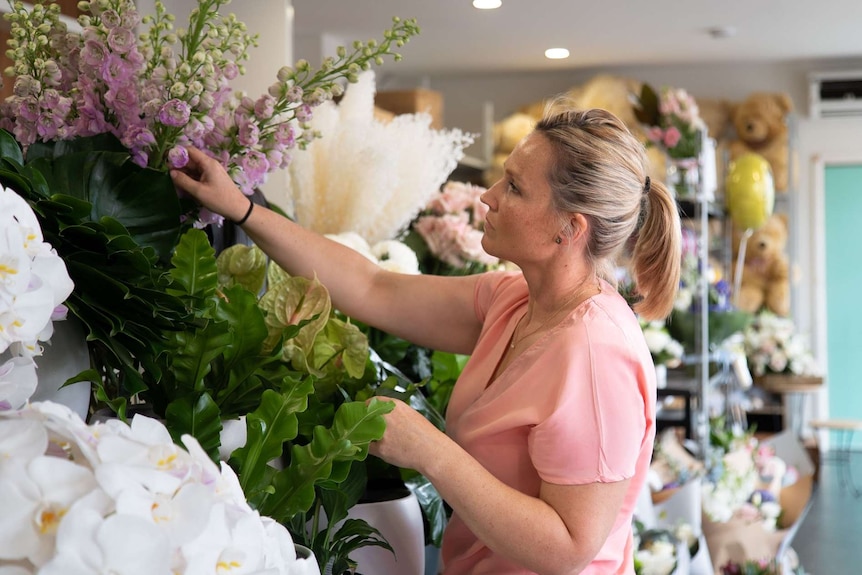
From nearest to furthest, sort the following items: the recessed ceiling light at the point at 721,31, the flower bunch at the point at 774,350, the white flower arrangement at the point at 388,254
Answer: the white flower arrangement at the point at 388,254 < the recessed ceiling light at the point at 721,31 < the flower bunch at the point at 774,350

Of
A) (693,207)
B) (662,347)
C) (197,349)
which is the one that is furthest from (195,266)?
(693,207)

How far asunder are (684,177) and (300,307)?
11.1ft

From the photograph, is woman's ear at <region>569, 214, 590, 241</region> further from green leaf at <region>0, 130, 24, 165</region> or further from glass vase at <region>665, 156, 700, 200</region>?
glass vase at <region>665, 156, 700, 200</region>

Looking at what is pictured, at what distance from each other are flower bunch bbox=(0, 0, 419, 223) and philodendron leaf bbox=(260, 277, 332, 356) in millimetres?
155

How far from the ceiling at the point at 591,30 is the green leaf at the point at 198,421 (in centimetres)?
395

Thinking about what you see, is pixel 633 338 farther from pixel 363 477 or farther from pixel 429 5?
pixel 429 5

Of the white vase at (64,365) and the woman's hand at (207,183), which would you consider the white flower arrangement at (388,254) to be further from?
the white vase at (64,365)

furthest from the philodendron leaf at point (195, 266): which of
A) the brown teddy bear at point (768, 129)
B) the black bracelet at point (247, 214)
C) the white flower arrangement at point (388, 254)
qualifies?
the brown teddy bear at point (768, 129)

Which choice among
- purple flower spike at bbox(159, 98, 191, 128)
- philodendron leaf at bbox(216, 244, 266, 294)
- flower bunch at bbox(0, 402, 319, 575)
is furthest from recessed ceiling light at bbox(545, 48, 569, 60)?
flower bunch at bbox(0, 402, 319, 575)

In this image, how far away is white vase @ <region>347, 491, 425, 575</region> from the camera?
968 millimetres

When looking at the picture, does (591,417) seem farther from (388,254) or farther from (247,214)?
(388,254)

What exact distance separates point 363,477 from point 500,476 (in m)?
0.22

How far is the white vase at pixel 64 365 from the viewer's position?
722 mm

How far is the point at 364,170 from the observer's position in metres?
1.50
